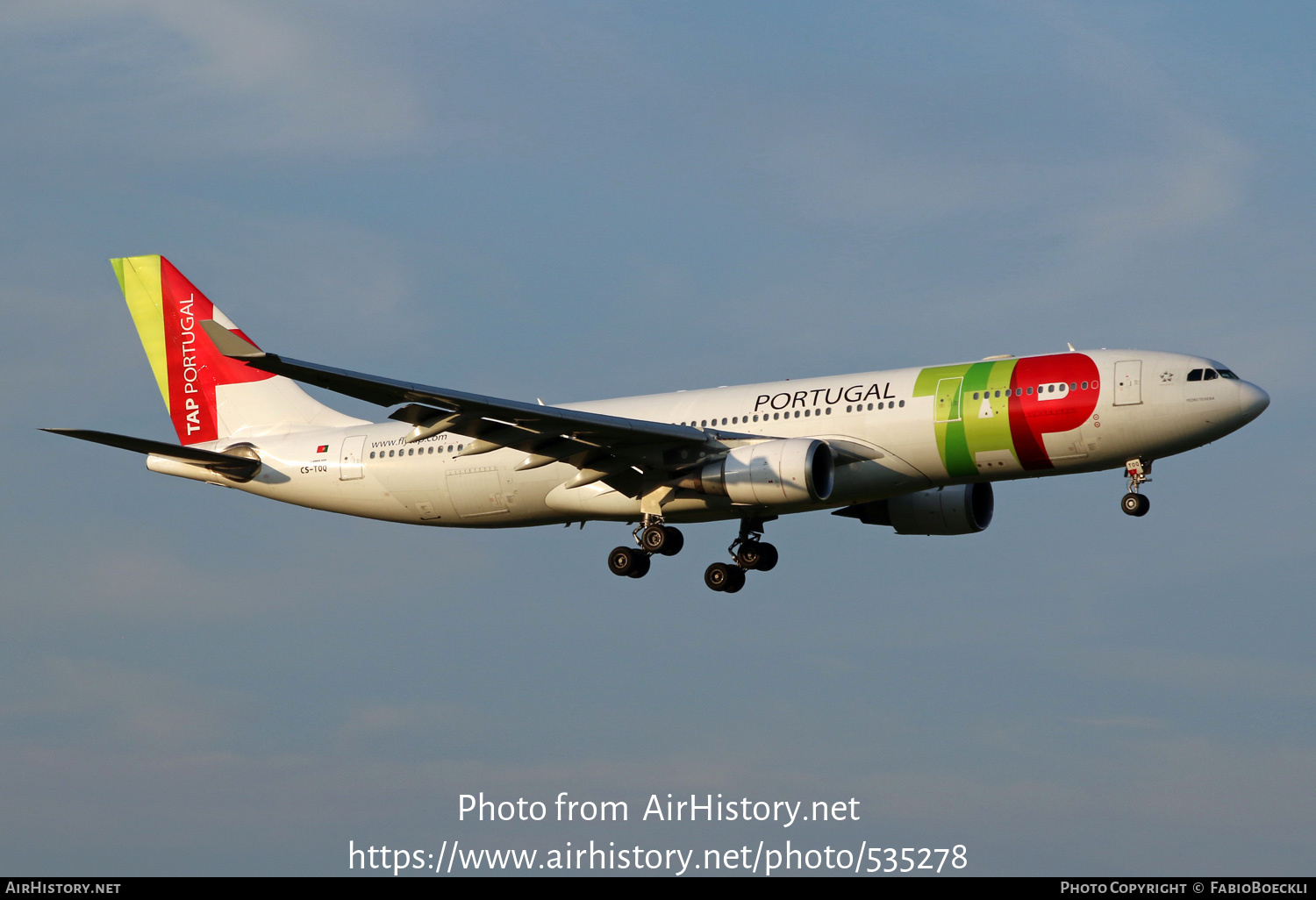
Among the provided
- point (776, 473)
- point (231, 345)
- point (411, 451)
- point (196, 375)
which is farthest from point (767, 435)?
point (196, 375)

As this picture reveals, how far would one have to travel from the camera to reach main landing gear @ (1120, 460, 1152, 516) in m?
35.3

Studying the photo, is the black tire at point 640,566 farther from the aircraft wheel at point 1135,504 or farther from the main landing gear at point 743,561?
the aircraft wheel at point 1135,504

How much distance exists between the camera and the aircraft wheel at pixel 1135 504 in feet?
116

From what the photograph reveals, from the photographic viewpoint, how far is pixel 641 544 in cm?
3872

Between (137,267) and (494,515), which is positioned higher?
(137,267)

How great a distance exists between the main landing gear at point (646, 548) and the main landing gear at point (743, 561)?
1.79 metres

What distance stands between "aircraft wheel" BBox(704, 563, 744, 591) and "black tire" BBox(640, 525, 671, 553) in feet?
9.02

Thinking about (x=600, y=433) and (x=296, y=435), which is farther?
(x=296, y=435)

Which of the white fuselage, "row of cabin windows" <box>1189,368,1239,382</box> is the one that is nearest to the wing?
the white fuselage

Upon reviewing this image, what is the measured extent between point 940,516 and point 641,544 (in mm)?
8592

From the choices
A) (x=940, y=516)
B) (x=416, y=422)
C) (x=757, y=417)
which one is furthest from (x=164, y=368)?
(x=940, y=516)

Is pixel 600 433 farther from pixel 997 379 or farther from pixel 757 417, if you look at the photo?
pixel 997 379

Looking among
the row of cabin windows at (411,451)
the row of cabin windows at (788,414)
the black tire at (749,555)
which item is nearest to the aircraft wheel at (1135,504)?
the row of cabin windows at (788,414)

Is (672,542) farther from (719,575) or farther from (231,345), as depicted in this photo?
(231,345)
